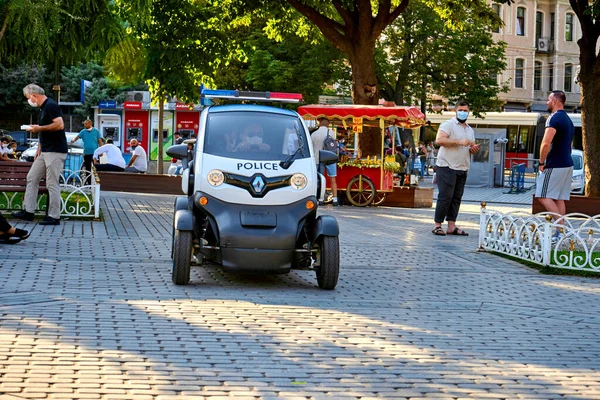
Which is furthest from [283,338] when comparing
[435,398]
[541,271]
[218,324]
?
[541,271]

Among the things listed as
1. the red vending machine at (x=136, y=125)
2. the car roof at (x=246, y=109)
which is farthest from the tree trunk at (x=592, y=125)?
the red vending machine at (x=136, y=125)

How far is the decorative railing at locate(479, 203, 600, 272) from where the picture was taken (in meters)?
11.6

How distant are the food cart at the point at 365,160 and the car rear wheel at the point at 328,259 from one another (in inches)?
560

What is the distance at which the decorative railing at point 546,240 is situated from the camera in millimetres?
11555

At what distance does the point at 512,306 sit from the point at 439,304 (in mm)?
660

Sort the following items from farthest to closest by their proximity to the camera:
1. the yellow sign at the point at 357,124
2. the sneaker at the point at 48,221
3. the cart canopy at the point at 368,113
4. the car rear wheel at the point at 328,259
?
the yellow sign at the point at 357,124
the cart canopy at the point at 368,113
the sneaker at the point at 48,221
the car rear wheel at the point at 328,259

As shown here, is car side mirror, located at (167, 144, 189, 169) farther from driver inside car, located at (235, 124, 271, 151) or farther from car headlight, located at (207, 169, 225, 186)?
car headlight, located at (207, 169, 225, 186)

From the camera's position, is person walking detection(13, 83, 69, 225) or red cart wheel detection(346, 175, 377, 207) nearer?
person walking detection(13, 83, 69, 225)

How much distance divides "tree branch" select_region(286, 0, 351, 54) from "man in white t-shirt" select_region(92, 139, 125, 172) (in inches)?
236

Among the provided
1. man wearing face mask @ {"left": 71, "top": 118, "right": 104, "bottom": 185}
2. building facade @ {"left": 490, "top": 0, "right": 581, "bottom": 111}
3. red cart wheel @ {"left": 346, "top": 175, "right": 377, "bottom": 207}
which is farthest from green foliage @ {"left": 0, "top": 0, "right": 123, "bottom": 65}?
building facade @ {"left": 490, "top": 0, "right": 581, "bottom": 111}

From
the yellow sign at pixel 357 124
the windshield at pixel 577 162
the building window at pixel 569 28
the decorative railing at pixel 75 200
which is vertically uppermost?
the building window at pixel 569 28

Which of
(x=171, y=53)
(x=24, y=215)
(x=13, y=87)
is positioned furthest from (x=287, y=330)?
(x=13, y=87)

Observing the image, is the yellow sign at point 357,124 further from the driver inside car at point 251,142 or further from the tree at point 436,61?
the tree at point 436,61

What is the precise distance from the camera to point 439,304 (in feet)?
29.3
